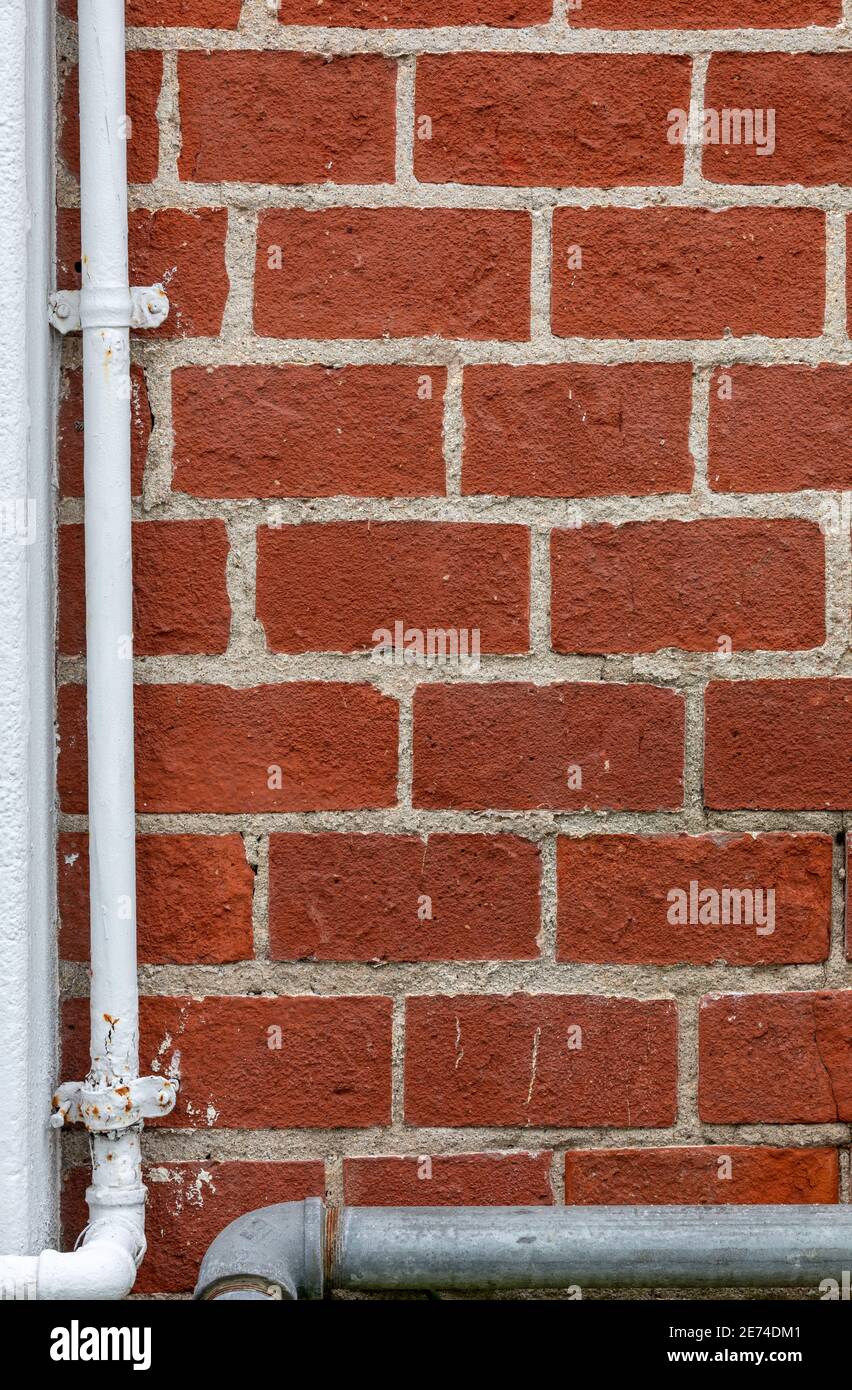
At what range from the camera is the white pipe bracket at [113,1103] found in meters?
0.93

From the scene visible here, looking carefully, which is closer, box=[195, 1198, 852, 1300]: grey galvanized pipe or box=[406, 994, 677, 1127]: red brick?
box=[195, 1198, 852, 1300]: grey galvanized pipe

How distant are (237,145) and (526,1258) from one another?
30.3 inches

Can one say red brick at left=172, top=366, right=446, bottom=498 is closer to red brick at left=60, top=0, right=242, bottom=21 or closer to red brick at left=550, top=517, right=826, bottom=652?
red brick at left=550, top=517, right=826, bottom=652

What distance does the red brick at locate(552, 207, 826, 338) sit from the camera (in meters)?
0.96

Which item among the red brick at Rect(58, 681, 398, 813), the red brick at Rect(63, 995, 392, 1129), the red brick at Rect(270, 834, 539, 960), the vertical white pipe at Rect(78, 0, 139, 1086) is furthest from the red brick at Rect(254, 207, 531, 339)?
the red brick at Rect(63, 995, 392, 1129)

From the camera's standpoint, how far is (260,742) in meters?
0.97

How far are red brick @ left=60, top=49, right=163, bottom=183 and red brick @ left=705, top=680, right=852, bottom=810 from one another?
54cm

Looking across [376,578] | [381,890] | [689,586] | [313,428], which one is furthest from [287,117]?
[381,890]

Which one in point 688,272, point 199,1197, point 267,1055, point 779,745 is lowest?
point 199,1197

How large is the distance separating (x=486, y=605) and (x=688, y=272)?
28 cm

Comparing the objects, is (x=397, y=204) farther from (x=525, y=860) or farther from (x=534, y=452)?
(x=525, y=860)

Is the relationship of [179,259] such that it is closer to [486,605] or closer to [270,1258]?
[486,605]

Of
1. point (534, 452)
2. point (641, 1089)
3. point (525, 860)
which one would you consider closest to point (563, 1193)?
point (641, 1089)

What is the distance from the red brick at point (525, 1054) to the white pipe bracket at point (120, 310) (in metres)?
0.52
